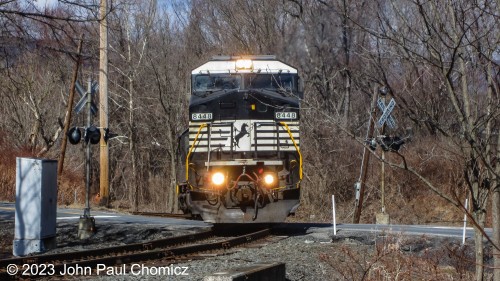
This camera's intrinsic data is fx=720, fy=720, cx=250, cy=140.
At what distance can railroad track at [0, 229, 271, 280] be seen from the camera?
32.4 feet

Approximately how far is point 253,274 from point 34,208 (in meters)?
6.62

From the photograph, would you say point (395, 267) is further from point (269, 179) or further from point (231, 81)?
point (231, 81)

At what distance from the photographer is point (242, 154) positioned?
634 inches

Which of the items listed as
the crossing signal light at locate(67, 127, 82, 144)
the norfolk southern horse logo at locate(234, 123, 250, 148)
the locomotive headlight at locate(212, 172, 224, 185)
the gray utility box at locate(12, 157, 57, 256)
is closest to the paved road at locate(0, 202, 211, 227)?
the crossing signal light at locate(67, 127, 82, 144)

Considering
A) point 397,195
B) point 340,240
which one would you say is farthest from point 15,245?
point 397,195

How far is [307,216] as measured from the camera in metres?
31.0

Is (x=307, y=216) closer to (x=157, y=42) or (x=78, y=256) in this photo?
→ (x=157, y=42)

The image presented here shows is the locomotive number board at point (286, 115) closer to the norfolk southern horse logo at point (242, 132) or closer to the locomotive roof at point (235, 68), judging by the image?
the norfolk southern horse logo at point (242, 132)

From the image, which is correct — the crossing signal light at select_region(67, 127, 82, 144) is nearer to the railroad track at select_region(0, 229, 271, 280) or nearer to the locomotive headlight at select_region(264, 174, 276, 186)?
the railroad track at select_region(0, 229, 271, 280)

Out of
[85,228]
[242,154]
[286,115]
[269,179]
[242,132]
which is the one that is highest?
[286,115]

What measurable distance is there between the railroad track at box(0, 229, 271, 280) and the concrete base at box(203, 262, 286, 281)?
2.86 metres

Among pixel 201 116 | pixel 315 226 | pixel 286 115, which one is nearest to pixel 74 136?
pixel 201 116

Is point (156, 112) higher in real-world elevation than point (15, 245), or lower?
higher

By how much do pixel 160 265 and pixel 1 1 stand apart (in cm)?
562
